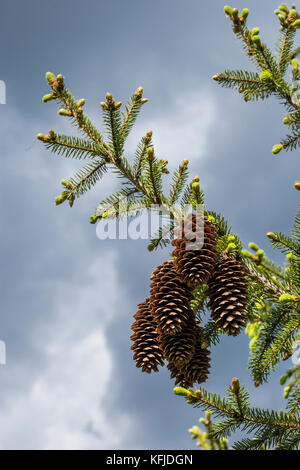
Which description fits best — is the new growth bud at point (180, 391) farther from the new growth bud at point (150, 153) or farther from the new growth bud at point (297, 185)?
the new growth bud at point (150, 153)

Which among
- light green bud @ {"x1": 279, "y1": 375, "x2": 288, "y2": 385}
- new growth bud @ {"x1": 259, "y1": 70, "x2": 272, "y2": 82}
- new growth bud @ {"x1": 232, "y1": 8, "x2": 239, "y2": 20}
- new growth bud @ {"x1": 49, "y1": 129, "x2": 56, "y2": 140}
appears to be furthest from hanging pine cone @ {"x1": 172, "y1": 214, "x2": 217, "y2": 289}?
new growth bud @ {"x1": 232, "y1": 8, "x2": 239, "y2": 20}

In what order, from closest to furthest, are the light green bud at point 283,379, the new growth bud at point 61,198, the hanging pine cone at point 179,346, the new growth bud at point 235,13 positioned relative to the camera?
the light green bud at point 283,379 → the hanging pine cone at point 179,346 → the new growth bud at point 61,198 → the new growth bud at point 235,13

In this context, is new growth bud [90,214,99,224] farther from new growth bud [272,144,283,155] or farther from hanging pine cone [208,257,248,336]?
new growth bud [272,144,283,155]

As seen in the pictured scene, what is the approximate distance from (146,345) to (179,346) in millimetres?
399

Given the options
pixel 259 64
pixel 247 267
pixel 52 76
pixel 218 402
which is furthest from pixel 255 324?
pixel 52 76

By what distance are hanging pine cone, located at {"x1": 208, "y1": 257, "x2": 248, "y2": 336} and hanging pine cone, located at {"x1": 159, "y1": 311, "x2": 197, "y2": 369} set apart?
266mm

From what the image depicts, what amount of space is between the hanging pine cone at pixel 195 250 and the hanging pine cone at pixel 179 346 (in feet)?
1.31

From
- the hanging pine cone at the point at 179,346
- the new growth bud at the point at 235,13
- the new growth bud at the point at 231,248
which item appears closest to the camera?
the hanging pine cone at the point at 179,346

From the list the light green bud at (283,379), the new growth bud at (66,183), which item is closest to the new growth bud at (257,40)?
the new growth bud at (66,183)

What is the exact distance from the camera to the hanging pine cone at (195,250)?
3697mm

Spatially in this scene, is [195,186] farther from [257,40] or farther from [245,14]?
[245,14]

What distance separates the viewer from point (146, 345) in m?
4.07

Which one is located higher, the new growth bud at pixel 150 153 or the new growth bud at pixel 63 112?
the new growth bud at pixel 63 112
